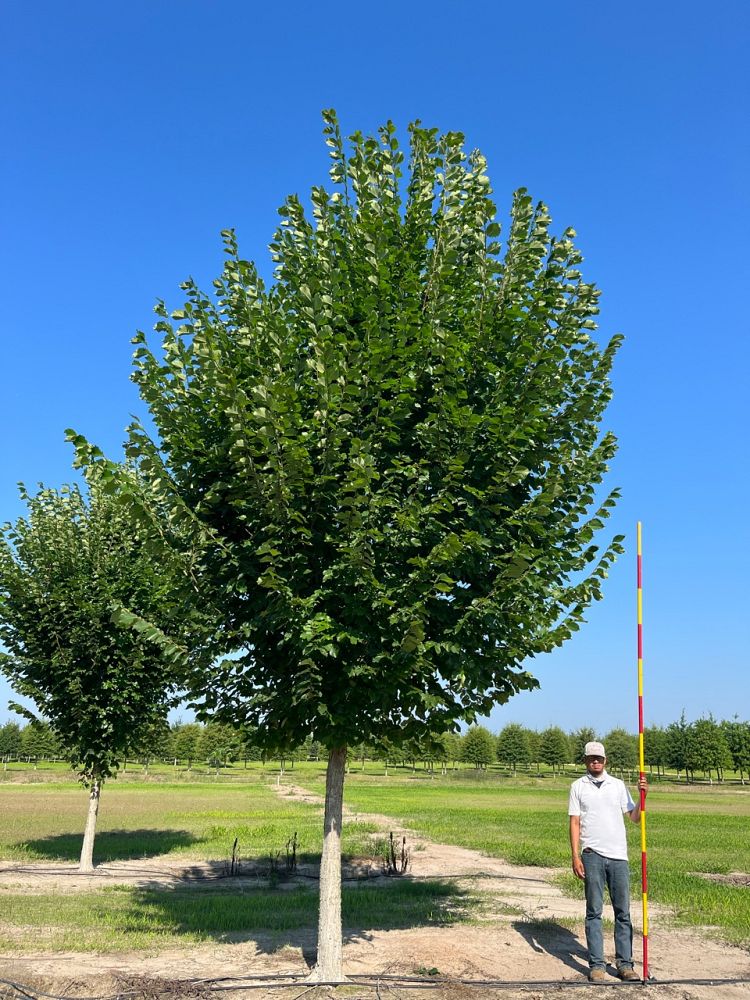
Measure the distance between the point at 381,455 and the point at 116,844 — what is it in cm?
2043

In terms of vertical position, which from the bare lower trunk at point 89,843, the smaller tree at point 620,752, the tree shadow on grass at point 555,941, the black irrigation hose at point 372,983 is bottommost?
the smaller tree at point 620,752

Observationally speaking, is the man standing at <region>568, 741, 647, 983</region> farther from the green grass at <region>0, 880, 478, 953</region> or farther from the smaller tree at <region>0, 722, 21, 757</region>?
the smaller tree at <region>0, 722, 21, 757</region>

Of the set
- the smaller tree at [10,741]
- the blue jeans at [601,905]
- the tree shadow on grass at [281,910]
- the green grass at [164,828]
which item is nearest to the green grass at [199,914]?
the tree shadow on grass at [281,910]

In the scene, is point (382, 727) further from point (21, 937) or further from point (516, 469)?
point (21, 937)

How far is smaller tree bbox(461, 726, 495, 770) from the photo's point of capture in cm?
9475

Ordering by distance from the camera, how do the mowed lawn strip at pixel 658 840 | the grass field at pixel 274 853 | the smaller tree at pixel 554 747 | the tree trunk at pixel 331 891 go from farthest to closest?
the smaller tree at pixel 554 747, the mowed lawn strip at pixel 658 840, the grass field at pixel 274 853, the tree trunk at pixel 331 891

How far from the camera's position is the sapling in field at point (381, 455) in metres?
7.49

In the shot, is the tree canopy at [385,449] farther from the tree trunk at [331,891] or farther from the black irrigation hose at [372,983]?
the black irrigation hose at [372,983]

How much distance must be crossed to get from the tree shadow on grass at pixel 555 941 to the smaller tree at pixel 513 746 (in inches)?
3386

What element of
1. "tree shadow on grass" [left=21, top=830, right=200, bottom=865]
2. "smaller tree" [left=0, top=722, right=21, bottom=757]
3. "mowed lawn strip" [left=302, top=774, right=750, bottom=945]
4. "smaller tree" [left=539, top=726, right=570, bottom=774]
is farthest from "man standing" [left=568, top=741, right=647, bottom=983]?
"smaller tree" [left=0, top=722, right=21, bottom=757]

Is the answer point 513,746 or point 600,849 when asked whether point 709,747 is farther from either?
point 600,849

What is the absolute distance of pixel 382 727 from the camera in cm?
845

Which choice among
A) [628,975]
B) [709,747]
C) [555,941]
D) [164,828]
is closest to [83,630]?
[555,941]

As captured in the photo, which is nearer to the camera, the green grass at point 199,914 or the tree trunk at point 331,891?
the tree trunk at point 331,891
